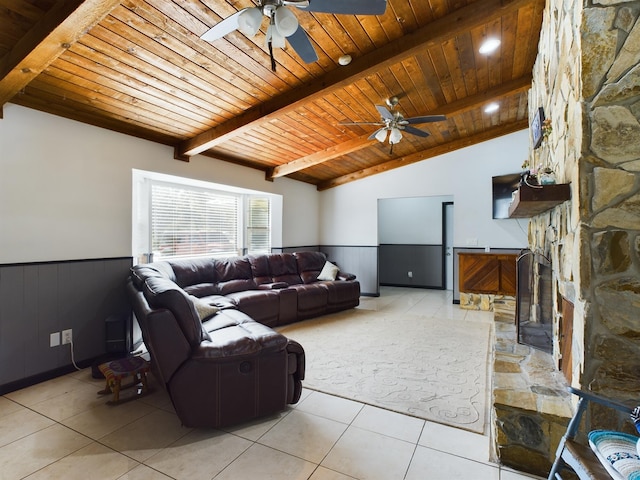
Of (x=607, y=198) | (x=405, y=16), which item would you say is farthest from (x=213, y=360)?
(x=405, y=16)

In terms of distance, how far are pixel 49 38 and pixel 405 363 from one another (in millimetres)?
3999

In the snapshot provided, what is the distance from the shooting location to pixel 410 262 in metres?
8.46

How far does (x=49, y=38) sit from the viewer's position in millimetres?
2102

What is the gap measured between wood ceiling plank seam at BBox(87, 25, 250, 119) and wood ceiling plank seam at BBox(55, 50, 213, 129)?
0.21 m

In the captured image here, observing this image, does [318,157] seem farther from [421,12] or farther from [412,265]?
[412,265]

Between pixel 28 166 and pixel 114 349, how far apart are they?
1932mm

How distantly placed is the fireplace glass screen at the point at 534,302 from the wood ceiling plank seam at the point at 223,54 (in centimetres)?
Answer: 315

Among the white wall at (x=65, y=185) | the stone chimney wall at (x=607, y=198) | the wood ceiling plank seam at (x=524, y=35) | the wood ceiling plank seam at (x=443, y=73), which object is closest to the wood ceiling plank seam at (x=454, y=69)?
the wood ceiling plank seam at (x=443, y=73)

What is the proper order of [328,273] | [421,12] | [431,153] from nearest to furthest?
[421,12]
[328,273]
[431,153]

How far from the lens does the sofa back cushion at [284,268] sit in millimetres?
5660

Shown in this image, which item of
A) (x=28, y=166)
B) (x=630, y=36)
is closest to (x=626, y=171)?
(x=630, y=36)

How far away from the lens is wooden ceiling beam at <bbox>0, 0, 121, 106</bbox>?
1938mm

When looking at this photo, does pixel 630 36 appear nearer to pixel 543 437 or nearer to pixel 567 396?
pixel 567 396

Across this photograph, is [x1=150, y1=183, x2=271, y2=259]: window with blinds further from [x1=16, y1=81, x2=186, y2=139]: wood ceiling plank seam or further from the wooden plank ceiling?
[x1=16, y1=81, x2=186, y2=139]: wood ceiling plank seam
